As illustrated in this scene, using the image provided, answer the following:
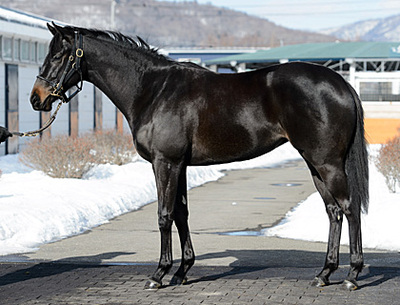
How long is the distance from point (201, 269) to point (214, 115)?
6.25 feet

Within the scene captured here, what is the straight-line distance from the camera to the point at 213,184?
59.8ft

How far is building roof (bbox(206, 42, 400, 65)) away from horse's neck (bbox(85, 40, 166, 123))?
37.5m

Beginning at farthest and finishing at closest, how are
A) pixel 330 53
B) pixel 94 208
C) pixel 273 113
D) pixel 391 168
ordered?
pixel 330 53 → pixel 391 168 → pixel 94 208 → pixel 273 113

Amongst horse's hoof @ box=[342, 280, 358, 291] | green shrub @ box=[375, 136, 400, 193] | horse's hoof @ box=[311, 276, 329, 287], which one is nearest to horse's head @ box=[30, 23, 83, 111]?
horse's hoof @ box=[311, 276, 329, 287]

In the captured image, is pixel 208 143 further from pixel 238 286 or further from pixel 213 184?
pixel 213 184

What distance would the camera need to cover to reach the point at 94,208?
1284 cm

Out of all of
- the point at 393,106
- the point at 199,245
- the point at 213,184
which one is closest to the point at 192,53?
the point at 393,106

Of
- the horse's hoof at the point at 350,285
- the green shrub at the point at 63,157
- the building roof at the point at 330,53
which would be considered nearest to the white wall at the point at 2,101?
the green shrub at the point at 63,157

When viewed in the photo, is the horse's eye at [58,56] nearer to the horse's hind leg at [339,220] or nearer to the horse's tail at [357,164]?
the horse's hind leg at [339,220]

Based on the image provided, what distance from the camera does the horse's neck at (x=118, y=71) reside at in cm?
769

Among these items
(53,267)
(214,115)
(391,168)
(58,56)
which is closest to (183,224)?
(214,115)

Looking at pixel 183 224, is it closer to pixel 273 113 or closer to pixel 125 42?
pixel 273 113

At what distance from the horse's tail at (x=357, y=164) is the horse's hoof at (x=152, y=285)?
206cm

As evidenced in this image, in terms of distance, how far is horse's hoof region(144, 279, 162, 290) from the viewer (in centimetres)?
731
